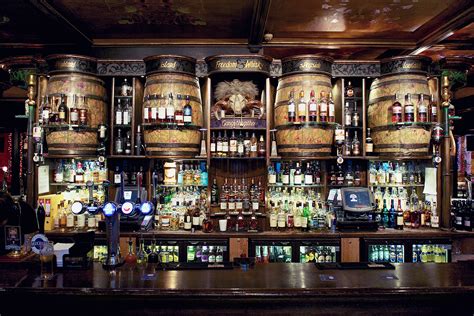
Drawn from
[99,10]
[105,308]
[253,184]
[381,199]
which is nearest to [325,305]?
[105,308]

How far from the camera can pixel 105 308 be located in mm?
2688

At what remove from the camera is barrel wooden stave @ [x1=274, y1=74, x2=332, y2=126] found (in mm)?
4941

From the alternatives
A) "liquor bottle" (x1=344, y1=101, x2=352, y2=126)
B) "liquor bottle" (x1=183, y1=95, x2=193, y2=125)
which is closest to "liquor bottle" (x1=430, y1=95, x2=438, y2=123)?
"liquor bottle" (x1=344, y1=101, x2=352, y2=126)

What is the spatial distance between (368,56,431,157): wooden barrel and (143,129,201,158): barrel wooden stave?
232cm

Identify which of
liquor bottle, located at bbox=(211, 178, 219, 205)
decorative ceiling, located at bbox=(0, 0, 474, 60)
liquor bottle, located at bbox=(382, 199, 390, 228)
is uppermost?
decorative ceiling, located at bbox=(0, 0, 474, 60)

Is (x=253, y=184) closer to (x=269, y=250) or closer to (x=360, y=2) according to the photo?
(x=269, y=250)

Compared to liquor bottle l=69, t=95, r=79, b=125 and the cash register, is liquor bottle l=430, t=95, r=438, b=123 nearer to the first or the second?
the cash register

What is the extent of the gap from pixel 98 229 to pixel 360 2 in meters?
4.16

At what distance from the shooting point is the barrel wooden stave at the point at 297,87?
4941 mm

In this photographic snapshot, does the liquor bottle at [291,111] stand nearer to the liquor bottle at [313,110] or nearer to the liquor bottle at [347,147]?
the liquor bottle at [313,110]

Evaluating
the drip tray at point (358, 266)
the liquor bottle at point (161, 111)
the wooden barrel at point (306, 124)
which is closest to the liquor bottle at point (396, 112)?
the wooden barrel at point (306, 124)

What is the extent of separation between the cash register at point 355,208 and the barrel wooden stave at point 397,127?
1.99 feet

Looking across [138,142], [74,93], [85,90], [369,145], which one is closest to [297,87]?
[369,145]

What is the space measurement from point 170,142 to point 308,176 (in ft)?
6.21
